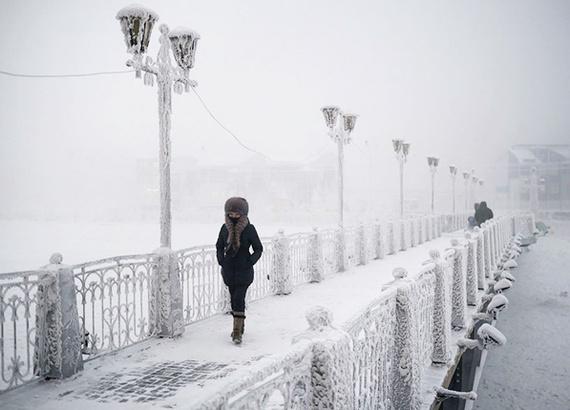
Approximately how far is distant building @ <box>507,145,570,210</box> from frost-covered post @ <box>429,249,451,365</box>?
60.7 m

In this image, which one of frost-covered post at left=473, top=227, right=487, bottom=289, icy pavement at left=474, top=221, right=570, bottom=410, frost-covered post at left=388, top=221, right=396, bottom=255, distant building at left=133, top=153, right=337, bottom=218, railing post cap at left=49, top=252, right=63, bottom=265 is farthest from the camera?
distant building at left=133, top=153, right=337, bottom=218

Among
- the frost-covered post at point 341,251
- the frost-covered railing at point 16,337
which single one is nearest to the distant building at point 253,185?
the frost-covered post at point 341,251

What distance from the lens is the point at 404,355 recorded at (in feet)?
14.5

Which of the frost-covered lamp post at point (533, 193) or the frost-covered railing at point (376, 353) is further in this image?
the frost-covered lamp post at point (533, 193)

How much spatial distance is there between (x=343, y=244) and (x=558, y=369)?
21.8 feet

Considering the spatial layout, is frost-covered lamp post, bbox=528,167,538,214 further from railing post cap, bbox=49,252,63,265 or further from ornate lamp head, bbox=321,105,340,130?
railing post cap, bbox=49,252,63,265

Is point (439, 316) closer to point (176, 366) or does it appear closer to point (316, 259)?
point (176, 366)

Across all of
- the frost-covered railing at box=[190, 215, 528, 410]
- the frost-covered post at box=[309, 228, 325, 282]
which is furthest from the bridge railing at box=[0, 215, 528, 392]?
the frost-covered railing at box=[190, 215, 528, 410]

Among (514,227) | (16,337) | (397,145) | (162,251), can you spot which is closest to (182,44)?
(162,251)

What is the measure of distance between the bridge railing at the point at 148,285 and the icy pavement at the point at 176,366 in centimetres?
31

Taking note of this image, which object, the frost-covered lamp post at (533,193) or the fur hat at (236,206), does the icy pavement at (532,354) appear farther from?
the frost-covered lamp post at (533,193)

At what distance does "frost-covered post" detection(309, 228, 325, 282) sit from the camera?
1258 cm

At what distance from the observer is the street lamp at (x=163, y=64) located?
7.18 metres

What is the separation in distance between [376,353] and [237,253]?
3330 millimetres
